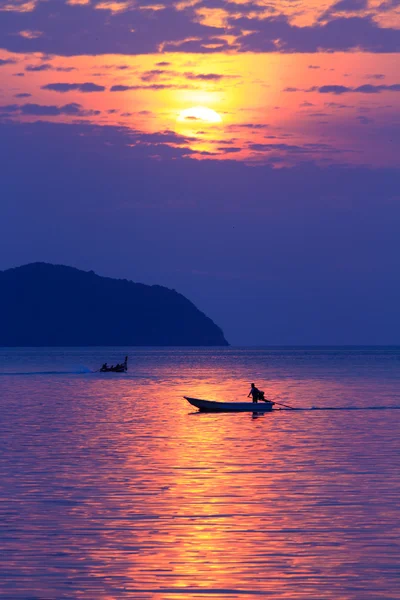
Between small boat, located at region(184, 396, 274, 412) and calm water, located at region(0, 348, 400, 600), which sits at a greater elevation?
small boat, located at region(184, 396, 274, 412)

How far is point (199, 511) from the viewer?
1345 inches

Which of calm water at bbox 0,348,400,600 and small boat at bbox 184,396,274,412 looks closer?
calm water at bbox 0,348,400,600

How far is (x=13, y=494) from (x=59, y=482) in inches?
144

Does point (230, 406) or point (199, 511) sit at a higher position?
point (230, 406)

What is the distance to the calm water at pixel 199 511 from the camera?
81.5 feet

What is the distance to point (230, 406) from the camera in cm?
8225

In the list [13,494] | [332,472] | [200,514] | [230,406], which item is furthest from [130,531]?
[230,406]

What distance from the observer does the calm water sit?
24.8m

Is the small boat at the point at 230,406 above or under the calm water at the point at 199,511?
above

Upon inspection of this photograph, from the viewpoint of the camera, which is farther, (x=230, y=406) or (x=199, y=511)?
(x=230, y=406)

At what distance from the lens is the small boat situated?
80.3m

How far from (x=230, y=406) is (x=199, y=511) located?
158ft

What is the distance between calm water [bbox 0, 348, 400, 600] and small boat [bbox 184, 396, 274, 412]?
27.8ft

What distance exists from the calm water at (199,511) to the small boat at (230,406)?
8468 mm
